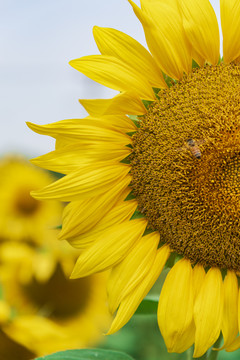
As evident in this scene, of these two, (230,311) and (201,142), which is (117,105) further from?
(230,311)

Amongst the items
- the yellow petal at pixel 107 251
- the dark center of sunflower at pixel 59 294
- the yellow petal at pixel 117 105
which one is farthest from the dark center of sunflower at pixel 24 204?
the yellow petal at pixel 117 105

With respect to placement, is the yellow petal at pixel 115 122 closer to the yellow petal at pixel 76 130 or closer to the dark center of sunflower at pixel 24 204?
the yellow petal at pixel 76 130

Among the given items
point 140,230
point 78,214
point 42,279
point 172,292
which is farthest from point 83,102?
point 42,279

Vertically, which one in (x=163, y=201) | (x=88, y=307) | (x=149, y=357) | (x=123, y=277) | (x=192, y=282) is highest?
(x=163, y=201)

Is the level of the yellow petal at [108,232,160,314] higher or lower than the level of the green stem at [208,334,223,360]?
higher

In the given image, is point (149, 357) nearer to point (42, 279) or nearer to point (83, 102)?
point (42, 279)

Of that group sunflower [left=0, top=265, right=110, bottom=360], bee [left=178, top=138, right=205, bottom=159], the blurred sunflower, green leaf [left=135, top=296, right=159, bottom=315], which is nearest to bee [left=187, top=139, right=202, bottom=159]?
bee [left=178, top=138, right=205, bottom=159]

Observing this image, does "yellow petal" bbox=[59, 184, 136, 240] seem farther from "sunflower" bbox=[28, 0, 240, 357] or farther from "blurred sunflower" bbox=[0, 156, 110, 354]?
"blurred sunflower" bbox=[0, 156, 110, 354]
